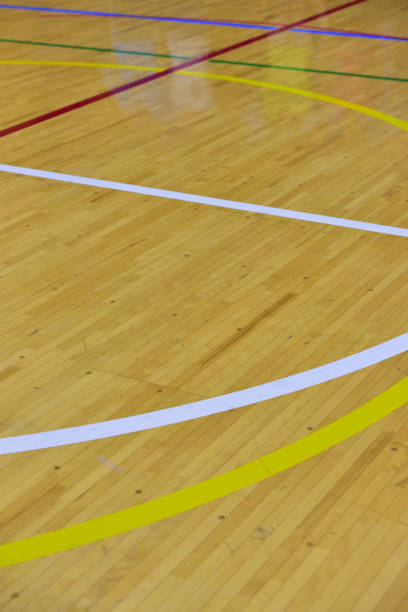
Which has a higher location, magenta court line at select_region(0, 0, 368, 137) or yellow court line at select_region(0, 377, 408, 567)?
magenta court line at select_region(0, 0, 368, 137)

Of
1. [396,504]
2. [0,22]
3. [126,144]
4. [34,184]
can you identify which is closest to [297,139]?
[126,144]

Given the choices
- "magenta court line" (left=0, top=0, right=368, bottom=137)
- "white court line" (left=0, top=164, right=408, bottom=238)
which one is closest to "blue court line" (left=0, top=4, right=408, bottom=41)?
"magenta court line" (left=0, top=0, right=368, bottom=137)

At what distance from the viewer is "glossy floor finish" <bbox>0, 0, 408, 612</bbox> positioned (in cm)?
349

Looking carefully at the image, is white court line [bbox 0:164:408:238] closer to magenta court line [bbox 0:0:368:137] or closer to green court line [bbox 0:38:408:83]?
magenta court line [bbox 0:0:368:137]

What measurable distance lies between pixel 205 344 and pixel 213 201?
2.05 metres

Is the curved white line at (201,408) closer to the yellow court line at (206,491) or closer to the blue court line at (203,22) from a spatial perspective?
the yellow court line at (206,491)

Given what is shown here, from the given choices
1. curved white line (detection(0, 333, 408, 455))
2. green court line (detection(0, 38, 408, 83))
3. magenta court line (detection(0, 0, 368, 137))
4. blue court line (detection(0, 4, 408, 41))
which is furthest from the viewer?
blue court line (detection(0, 4, 408, 41))

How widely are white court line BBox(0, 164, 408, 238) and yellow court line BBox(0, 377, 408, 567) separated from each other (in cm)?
203

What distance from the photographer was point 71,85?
380 inches

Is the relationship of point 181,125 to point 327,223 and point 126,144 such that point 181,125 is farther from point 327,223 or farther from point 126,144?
point 327,223

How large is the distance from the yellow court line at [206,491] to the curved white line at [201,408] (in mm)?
326

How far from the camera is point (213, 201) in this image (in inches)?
265

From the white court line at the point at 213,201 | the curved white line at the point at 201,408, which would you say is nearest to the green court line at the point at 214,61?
the white court line at the point at 213,201

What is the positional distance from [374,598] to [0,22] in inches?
447
